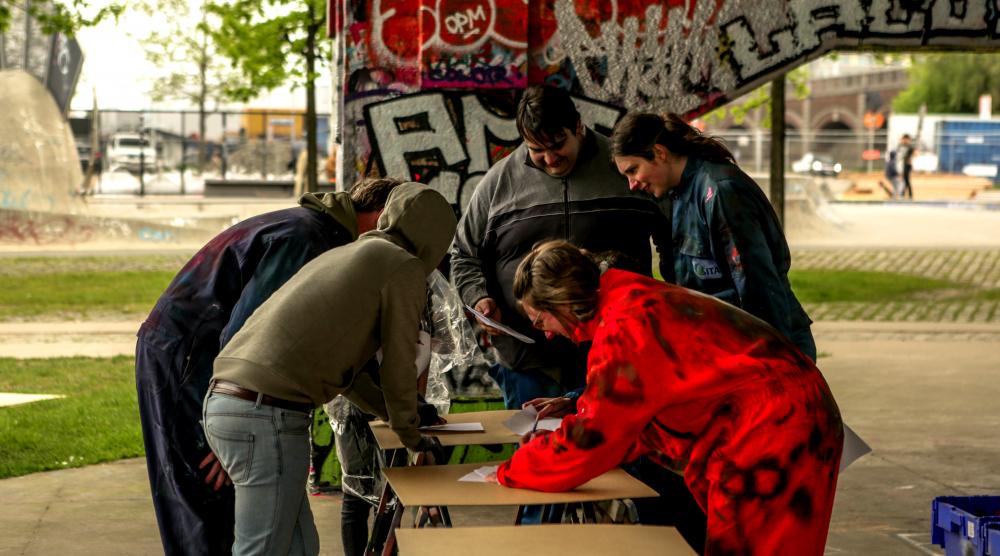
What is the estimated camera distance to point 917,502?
21.5 feet

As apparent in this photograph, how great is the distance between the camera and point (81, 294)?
15.3 metres

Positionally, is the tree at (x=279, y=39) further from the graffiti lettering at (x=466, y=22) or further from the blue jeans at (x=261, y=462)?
the blue jeans at (x=261, y=462)

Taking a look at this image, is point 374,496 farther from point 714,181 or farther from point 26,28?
point 26,28

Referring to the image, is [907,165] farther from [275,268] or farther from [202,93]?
[275,268]

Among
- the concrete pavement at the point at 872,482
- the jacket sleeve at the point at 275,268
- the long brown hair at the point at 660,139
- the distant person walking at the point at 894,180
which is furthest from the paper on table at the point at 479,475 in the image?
the distant person walking at the point at 894,180

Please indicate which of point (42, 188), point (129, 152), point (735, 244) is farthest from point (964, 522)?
point (129, 152)

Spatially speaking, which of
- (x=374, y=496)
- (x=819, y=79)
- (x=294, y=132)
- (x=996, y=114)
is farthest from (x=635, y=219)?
(x=819, y=79)

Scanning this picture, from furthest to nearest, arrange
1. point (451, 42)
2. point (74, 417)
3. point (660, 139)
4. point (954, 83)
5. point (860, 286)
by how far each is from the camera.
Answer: point (954, 83), point (860, 286), point (74, 417), point (451, 42), point (660, 139)

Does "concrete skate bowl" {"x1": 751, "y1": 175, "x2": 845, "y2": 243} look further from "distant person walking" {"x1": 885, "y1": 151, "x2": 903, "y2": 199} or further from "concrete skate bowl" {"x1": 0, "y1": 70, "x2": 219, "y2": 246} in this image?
"distant person walking" {"x1": 885, "y1": 151, "x2": 903, "y2": 199}

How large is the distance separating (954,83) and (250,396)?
200ft

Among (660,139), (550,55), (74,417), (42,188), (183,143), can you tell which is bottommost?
(74,417)

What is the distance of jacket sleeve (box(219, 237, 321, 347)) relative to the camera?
3809 mm

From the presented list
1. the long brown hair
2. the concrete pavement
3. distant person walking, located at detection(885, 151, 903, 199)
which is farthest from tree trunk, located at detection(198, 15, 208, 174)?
the long brown hair

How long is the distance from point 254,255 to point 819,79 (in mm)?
70817
